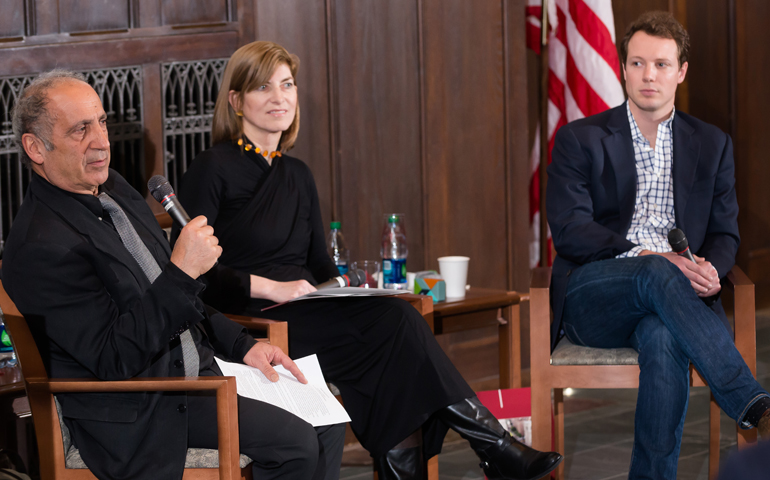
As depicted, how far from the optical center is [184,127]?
296 cm

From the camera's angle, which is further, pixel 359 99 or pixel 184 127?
pixel 359 99

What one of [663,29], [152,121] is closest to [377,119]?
[152,121]

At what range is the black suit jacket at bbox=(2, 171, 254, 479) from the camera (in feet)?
5.37

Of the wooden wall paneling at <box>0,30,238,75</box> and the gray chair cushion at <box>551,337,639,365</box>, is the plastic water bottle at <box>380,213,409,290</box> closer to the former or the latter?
the gray chair cushion at <box>551,337,639,365</box>

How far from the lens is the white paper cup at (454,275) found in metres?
Answer: 2.89

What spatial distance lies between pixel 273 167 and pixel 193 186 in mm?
275

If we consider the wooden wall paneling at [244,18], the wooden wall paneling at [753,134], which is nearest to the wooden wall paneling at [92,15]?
the wooden wall paneling at [244,18]

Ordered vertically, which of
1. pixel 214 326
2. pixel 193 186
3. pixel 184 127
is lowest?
pixel 214 326

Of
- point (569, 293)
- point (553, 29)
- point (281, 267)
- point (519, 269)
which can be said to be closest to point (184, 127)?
point (281, 267)

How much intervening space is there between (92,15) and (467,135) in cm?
166

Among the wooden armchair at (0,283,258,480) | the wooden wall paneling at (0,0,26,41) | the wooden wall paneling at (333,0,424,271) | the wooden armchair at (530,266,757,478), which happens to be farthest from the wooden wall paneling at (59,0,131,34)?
the wooden armchair at (530,266,757,478)

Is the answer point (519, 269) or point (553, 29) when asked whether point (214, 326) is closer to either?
point (519, 269)

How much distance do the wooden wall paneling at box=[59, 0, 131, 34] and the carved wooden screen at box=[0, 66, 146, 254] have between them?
0.49ft

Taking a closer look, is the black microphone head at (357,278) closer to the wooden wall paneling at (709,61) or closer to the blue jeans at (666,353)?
the blue jeans at (666,353)
